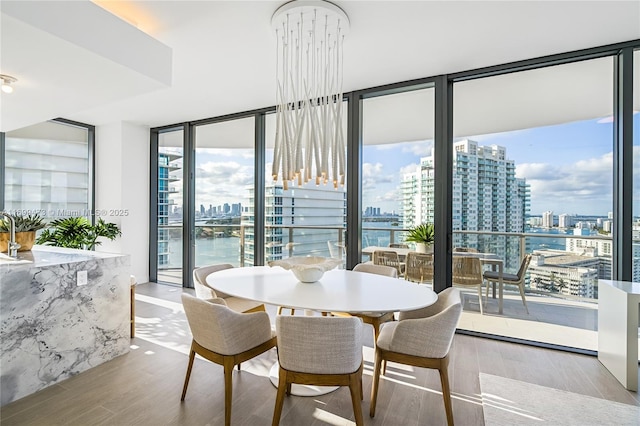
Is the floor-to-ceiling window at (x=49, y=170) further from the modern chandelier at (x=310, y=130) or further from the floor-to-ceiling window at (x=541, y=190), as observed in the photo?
the floor-to-ceiling window at (x=541, y=190)

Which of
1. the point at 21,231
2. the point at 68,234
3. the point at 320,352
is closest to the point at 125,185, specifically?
the point at 68,234

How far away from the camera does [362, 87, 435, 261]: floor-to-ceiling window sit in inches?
148

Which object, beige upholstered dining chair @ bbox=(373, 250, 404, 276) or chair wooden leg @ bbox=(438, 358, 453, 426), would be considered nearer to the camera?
chair wooden leg @ bbox=(438, 358, 453, 426)

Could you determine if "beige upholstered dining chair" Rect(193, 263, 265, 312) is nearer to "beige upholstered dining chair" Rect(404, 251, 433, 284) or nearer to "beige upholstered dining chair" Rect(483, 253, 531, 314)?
"beige upholstered dining chair" Rect(404, 251, 433, 284)

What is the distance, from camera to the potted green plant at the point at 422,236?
371 cm

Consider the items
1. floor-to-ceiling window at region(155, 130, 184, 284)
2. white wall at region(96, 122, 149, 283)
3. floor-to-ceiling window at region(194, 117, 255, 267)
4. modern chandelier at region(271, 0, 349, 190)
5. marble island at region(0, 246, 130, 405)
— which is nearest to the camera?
marble island at region(0, 246, 130, 405)

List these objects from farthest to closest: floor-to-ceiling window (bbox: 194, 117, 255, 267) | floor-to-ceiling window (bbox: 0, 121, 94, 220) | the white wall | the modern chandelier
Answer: the white wall → floor-to-ceiling window (bbox: 194, 117, 255, 267) → floor-to-ceiling window (bbox: 0, 121, 94, 220) → the modern chandelier

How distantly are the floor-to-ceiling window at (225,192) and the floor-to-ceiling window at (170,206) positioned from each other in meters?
0.37

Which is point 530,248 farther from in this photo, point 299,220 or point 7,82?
point 7,82

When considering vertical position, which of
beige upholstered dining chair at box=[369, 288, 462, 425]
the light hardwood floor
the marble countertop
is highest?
the marble countertop


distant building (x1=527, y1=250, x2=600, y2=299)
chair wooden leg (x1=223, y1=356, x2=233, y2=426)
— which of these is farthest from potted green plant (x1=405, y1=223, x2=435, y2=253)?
chair wooden leg (x1=223, y1=356, x2=233, y2=426)

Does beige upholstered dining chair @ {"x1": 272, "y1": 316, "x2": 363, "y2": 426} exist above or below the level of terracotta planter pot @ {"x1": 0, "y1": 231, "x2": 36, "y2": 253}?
below

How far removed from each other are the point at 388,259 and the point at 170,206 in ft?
12.8

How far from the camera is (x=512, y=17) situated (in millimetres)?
2463
